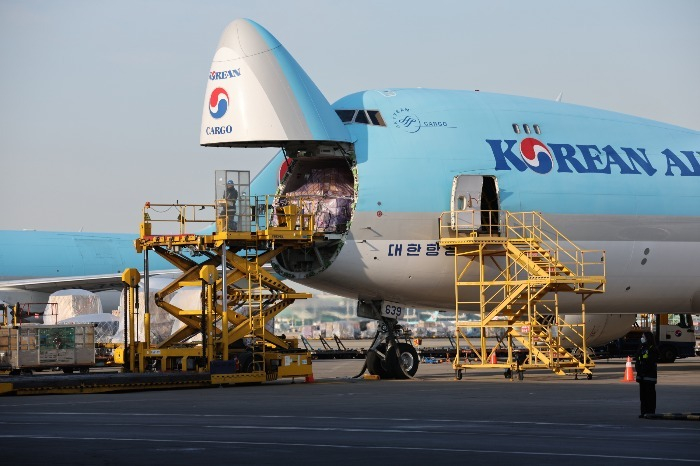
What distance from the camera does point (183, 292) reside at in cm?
4631

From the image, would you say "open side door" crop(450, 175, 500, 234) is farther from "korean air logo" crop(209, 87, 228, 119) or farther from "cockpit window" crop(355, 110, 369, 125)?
"korean air logo" crop(209, 87, 228, 119)

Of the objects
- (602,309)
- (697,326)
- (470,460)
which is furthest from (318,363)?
(697,326)

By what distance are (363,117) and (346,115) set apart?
485 millimetres

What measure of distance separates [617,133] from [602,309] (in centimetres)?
526

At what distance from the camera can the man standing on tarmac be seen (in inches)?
793

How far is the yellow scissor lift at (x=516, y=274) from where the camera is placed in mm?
32219

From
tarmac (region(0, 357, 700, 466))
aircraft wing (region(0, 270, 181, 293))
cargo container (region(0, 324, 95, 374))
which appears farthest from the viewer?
aircraft wing (region(0, 270, 181, 293))

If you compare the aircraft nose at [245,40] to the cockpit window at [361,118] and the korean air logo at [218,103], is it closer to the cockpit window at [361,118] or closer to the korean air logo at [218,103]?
the korean air logo at [218,103]

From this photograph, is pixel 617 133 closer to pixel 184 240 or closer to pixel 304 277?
pixel 304 277

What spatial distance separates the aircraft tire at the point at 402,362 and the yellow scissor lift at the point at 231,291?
96.4 inches

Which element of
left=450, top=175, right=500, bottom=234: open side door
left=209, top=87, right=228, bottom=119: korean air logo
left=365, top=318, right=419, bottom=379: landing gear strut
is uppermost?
left=209, top=87, right=228, bottom=119: korean air logo

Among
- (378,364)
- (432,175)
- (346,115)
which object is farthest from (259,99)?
(378,364)

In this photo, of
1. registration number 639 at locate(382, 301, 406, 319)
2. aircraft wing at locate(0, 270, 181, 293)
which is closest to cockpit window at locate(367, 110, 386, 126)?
registration number 639 at locate(382, 301, 406, 319)

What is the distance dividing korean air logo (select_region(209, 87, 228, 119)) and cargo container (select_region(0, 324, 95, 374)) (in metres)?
9.64
